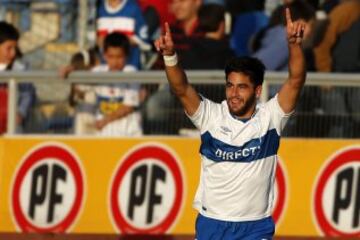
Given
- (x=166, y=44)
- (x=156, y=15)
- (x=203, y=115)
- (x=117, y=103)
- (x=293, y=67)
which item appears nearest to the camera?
(x=166, y=44)

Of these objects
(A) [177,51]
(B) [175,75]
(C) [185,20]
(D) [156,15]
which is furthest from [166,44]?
(D) [156,15]

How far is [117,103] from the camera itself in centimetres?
1241

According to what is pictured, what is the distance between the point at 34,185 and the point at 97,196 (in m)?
0.67

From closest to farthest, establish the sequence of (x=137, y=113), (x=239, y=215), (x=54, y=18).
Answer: (x=239, y=215) < (x=137, y=113) < (x=54, y=18)

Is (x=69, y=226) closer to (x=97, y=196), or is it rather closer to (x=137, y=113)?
(x=97, y=196)

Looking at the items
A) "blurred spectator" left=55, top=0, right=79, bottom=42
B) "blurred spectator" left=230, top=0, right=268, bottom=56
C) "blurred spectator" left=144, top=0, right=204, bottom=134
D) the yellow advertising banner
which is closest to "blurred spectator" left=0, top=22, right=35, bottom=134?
the yellow advertising banner

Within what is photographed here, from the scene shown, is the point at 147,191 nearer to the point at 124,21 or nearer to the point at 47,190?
the point at 47,190

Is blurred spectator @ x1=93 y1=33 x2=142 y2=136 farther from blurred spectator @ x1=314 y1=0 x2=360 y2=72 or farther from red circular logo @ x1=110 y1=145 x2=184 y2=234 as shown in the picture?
blurred spectator @ x1=314 y1=0 x2=360 y2=72

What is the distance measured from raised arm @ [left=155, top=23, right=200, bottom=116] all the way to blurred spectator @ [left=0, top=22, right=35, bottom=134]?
422cm

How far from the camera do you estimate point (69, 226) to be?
12812 millimetres

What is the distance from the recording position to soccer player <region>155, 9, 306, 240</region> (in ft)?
28.2

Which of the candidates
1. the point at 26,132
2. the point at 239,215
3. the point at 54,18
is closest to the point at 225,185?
the point at 239,215

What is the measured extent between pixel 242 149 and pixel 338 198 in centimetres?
410

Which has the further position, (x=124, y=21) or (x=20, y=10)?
(x=20, y=10)
